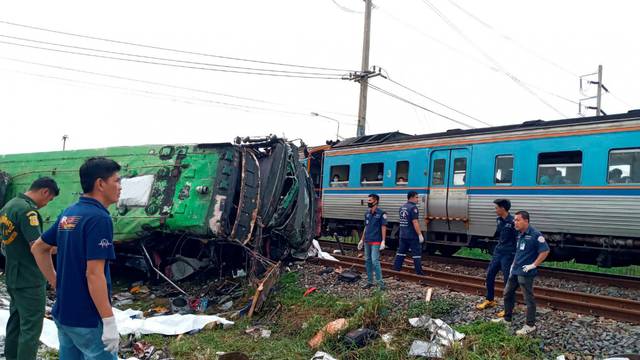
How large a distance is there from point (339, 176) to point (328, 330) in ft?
30.0

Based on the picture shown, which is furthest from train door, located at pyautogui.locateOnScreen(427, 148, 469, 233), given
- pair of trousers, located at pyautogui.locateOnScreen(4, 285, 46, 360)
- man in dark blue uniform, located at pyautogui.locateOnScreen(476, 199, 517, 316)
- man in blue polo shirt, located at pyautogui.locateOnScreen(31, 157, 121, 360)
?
man in blue polo shirt, located at pyautogui.locateOnScreen(31, 157, 121, 360)

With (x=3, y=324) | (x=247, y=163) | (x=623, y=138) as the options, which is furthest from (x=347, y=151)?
(x=3, y=324)

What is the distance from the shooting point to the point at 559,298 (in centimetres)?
686

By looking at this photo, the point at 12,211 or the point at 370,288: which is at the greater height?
the point at 12,211

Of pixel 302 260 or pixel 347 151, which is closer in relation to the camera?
pixel 302 260

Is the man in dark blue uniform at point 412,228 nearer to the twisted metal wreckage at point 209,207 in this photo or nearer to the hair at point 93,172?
the twisted metal wreckage at point 209,207

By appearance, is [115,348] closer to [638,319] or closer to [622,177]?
[638,319]

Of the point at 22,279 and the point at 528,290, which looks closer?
the point at 22,279

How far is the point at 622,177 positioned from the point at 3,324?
32.2 feet

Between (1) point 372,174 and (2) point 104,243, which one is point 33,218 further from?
(1) point 372,174

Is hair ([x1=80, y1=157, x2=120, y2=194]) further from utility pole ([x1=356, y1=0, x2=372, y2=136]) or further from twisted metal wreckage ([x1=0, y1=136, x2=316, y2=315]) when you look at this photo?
utility pole ([x1=356, y1=0, x2=372, y2=136])

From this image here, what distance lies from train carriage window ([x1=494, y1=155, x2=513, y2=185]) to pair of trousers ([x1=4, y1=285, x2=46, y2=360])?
29.5ft

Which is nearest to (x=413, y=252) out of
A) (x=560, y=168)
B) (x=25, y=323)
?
(x=560, y=168)

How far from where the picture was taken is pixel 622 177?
28.1 feet
